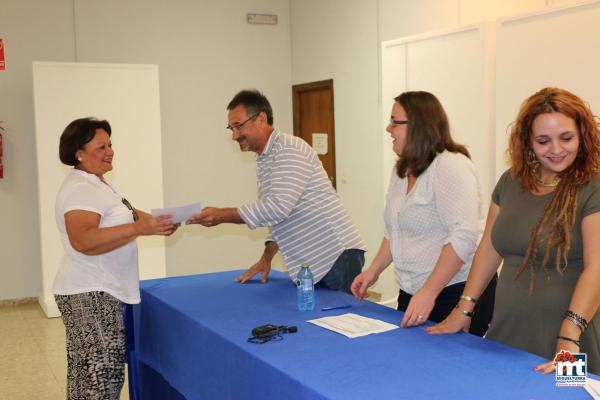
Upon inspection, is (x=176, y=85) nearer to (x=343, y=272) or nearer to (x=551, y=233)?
(x=343, y=272)

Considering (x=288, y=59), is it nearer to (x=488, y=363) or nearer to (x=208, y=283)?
(x=208, y=283)

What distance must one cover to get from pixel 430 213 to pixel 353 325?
46 cm

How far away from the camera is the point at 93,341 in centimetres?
264

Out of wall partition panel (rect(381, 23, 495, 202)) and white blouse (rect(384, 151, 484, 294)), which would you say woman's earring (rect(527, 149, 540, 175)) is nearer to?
white blouse (rect(384, 151, 484, 294))

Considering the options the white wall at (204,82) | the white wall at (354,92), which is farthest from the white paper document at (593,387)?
the white wall at (204,82)

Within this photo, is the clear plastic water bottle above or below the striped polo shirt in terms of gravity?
below

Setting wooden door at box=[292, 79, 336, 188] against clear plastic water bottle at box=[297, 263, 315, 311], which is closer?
clear plastic water bottle at box=[297, 263, 315, 311]

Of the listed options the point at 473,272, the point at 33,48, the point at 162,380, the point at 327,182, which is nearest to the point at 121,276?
the point at 162,380

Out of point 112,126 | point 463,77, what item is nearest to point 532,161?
point 463,77

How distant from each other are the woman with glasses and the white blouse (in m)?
0.96

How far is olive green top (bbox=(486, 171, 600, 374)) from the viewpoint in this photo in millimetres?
1871

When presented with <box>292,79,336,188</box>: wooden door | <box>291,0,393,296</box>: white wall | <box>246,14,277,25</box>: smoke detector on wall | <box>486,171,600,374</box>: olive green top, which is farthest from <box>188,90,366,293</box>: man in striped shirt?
<box>246,14,277,25</box>: smoke detector on wall

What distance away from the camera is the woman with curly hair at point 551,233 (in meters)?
1.80

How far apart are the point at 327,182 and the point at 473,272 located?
99 centimetres
